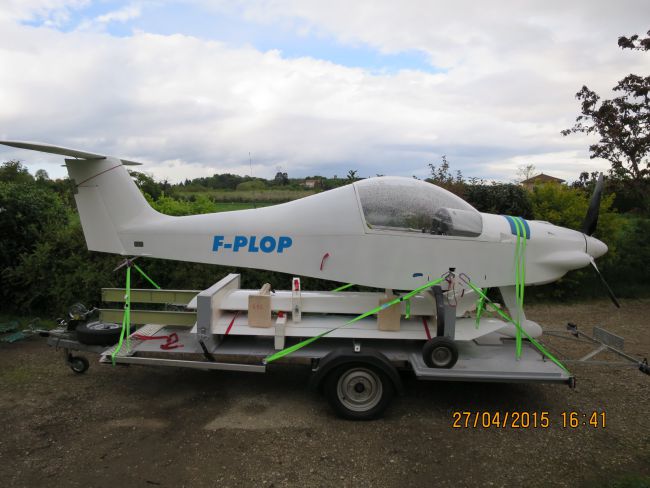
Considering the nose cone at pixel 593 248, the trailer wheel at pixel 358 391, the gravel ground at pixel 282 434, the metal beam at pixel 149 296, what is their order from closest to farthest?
1. the gravel ground at pixel 282 434
2. the trailer wheel at pixel 358 391
3. the nose cone at pixel 593 248
4. the metal beam at pixel 149 296

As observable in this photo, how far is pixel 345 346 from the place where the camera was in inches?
182

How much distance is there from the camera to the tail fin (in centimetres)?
500

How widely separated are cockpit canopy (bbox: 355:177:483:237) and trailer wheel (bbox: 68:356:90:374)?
4.12 metres

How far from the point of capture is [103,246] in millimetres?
5098

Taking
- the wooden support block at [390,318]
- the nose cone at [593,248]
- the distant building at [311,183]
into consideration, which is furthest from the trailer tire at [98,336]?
the distant building at [311,183]

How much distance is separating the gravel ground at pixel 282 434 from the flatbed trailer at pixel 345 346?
20.1 inches

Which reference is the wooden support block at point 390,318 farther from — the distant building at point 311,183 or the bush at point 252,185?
the distant building at point 311,183

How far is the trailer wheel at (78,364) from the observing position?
18.4 ft

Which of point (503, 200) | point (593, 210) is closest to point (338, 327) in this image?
point (593, 210)

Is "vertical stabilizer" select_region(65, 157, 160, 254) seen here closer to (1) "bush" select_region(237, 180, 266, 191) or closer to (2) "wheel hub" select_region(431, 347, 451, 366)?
(2) "wheel hub" select_region(431, 347, 451, 366)

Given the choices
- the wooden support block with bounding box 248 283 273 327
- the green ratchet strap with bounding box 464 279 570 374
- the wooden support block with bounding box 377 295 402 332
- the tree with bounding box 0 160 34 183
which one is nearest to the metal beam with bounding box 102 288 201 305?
the wooden support block with bounding box 248 283 273 327

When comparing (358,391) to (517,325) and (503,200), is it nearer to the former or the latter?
(517,325)

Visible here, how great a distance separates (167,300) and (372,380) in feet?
9.99

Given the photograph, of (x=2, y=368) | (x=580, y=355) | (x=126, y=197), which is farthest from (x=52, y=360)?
(x=580, y=355)
